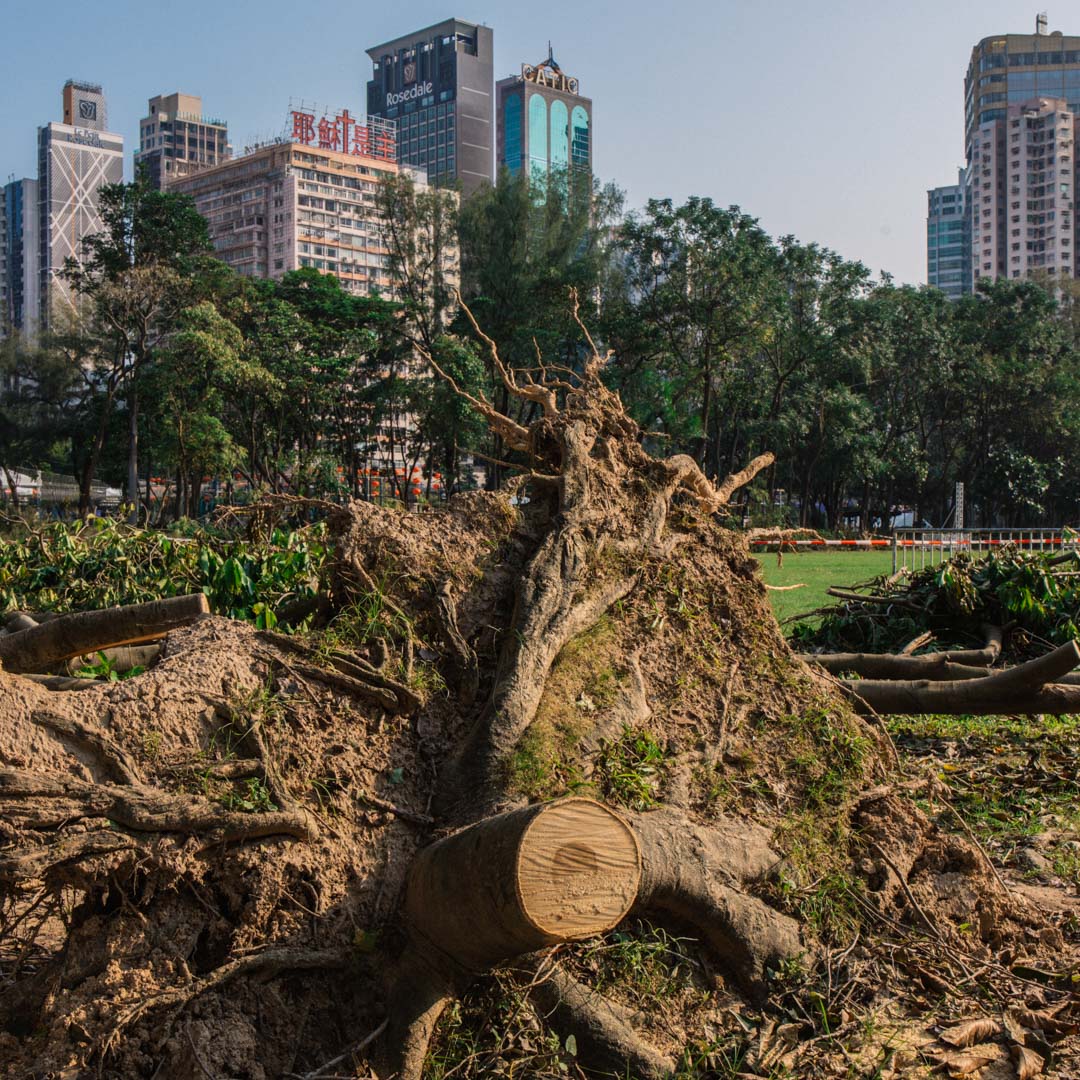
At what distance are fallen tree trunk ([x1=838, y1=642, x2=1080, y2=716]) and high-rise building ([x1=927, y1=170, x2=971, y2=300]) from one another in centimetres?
14748

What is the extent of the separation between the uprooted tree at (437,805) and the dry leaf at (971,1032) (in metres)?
0.49

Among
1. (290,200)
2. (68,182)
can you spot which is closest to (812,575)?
(290,200)

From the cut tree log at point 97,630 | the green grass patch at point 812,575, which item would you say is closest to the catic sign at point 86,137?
the green grass patch at point 812,575

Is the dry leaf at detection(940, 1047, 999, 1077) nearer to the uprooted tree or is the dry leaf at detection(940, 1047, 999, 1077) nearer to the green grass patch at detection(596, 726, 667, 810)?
the uprooted tree

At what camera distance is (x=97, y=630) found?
510 cm

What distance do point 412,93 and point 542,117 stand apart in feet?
71.0

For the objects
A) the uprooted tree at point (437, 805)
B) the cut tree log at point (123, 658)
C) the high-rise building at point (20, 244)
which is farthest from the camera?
the high-rise building at point (20, 244)

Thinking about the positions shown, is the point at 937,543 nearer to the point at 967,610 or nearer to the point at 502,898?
the point at 967,610

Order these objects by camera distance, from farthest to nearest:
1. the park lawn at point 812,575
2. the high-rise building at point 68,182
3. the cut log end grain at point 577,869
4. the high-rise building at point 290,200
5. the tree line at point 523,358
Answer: the high-rise building at point 68,182, the high-rise building at point 290,200, the tree line at point 523,358, the park lawn at point 812,575, the cut log end grain at point 577,869

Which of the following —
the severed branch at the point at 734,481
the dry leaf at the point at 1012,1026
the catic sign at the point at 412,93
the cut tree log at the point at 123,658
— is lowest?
the dry leaf at the point at 1012,1026

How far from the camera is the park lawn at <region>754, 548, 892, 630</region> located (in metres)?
17.2

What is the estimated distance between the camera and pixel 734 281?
39094 millimetres

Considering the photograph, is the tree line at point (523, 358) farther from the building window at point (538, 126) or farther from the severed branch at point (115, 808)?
the building window at point (538, 126)

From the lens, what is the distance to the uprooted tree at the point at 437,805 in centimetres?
317
